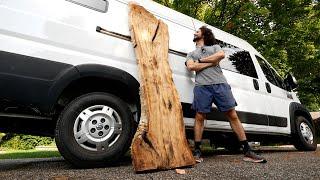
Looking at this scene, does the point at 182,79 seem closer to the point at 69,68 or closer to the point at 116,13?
the point at 116,13

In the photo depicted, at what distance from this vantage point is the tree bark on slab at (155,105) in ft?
11.7

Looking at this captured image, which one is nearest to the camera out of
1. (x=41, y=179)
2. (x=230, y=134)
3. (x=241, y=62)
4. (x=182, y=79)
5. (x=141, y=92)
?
(x=41, y=179)

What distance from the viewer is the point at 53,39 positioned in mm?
3488

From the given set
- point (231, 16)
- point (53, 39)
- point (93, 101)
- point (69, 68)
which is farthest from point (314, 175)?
point (231, 16)

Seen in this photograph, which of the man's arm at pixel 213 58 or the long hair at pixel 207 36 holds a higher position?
the long hair at pixel 207 36

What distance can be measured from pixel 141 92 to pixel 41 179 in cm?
137

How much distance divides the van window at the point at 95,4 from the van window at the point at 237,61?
6.95 feet

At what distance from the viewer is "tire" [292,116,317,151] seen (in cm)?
665

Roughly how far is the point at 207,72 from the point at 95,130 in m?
1.65

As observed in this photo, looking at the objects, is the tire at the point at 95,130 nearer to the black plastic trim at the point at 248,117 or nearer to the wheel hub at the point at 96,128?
the wheel hub at the point at 96,128

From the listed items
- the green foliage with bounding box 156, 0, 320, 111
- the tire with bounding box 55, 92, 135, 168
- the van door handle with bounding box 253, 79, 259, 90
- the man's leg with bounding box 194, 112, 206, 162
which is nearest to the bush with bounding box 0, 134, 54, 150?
the green foliage with bounding box 156, 0, 320, 111

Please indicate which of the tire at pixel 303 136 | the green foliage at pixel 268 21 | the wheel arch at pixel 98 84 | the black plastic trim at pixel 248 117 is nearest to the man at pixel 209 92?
the black plastic trim at pixel 248 117

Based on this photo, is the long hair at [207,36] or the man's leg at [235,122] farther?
the long hair at [207,36]

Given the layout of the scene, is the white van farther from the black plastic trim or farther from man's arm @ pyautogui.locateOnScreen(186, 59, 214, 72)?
man's arm @ pyautogui.locateOnScreen(186, 59, 214, 72)
